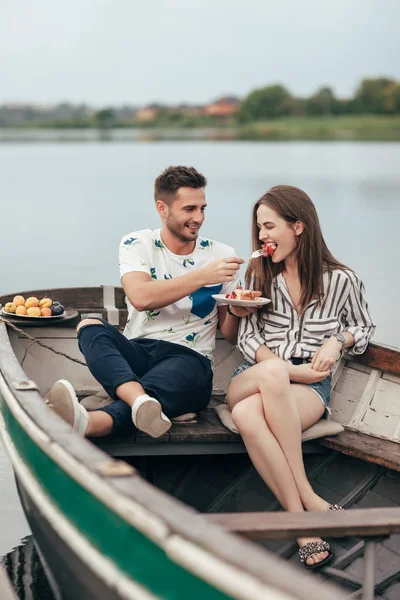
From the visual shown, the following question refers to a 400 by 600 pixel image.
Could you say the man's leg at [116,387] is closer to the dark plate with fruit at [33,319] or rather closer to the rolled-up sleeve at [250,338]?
the rolled-up sleeve at [250,338]

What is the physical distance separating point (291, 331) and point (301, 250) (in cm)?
35

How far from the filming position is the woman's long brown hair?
12.8 ft

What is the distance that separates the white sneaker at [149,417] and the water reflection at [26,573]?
0.99 m

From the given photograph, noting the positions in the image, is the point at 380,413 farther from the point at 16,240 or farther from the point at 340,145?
the point at 340,145

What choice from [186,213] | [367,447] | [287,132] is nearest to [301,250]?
[186,213]

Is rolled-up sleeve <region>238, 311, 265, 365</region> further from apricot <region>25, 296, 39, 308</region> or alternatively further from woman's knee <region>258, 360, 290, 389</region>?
apricot <region>25, 296, 39, 308</region>

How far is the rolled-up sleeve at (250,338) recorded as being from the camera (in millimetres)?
4023

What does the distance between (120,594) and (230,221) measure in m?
20.9

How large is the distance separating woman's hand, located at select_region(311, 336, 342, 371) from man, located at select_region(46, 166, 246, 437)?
481mm

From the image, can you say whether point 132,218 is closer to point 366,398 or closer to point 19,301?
point 19,301

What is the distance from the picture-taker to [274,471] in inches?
138

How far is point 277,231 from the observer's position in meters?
3.92

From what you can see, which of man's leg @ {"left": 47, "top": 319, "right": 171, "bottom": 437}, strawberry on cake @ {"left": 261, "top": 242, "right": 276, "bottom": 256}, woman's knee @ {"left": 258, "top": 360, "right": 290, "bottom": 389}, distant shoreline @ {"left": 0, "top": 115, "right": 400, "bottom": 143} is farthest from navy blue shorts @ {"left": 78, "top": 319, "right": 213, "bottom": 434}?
distant shoreline @ {"left": 0, "top": 115, "right": 400, "bottom": 143}

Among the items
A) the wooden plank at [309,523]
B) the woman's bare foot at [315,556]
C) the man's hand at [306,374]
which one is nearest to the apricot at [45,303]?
the man's hand at [306,374]
